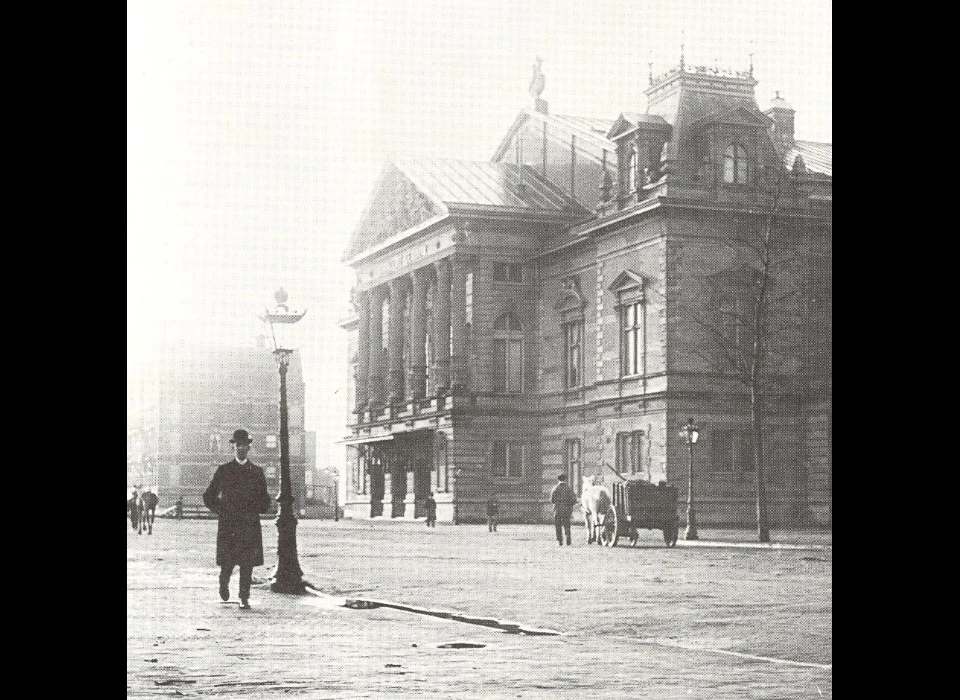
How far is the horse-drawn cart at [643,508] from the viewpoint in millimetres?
14211

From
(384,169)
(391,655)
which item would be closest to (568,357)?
(384,169)

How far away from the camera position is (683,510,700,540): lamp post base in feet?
44.1

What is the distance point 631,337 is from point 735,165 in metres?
2.01

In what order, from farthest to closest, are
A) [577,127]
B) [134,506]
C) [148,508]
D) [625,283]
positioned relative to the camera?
[625,283] → [577,127] → [134,506] → [148,508]

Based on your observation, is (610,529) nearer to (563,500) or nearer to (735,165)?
(563,500)

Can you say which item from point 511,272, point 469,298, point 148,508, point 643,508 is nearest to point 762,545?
point 643,508

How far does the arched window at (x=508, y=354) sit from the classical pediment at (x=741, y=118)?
2.73m

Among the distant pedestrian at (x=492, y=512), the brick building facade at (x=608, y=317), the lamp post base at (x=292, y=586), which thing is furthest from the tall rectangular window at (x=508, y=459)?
the lamp post base at (x=292, y=586)

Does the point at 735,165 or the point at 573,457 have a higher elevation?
the point at 735,165

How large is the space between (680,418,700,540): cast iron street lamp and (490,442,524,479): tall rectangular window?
1.57 metres

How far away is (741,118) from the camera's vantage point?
13.6 metres

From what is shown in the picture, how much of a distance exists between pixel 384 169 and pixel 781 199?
457 cm

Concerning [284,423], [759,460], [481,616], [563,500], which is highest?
[284,423]
